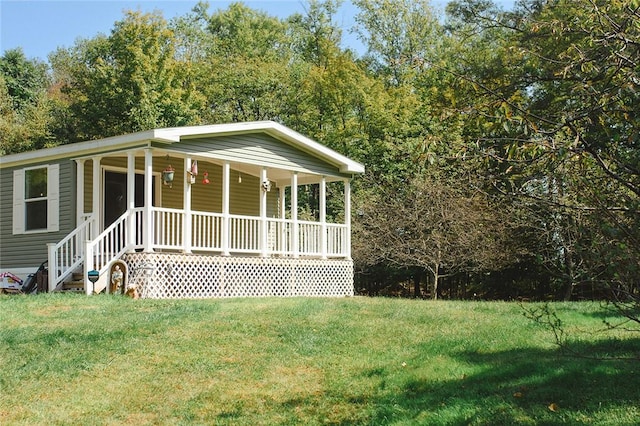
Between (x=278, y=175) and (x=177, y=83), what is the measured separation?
1429 cm

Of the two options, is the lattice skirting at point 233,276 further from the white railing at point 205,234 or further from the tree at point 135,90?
the tree at point 135,90

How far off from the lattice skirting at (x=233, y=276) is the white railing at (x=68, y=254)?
1.46 meters

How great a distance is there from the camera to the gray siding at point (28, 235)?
15875 mm

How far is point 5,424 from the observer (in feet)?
21.7

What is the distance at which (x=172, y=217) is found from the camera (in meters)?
14.9

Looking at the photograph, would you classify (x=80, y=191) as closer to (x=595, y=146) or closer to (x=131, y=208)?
(x=131, y=208)

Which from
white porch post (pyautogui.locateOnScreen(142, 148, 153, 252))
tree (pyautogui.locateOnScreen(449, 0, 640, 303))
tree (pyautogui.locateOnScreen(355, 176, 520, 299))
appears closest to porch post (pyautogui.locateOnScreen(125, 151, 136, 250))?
white porch post (pyautogui.locateOnScreen(142, 148, 153, 252))

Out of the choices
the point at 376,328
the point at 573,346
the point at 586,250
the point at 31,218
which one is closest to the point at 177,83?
the point at 31,218

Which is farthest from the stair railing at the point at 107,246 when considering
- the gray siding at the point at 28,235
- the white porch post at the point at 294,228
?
the white porch post at the point at 294,228

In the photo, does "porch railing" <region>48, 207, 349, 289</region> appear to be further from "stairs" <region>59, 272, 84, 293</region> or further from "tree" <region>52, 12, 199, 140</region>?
"tree" <region>52, 12, 199, 140</region>

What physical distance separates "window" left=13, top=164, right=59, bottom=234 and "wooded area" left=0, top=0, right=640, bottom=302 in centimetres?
902

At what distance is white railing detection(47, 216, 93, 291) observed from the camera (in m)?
14.3

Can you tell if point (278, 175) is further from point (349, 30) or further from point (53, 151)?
point (349, 30)

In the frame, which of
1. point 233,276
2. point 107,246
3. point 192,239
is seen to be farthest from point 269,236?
point 107,246
